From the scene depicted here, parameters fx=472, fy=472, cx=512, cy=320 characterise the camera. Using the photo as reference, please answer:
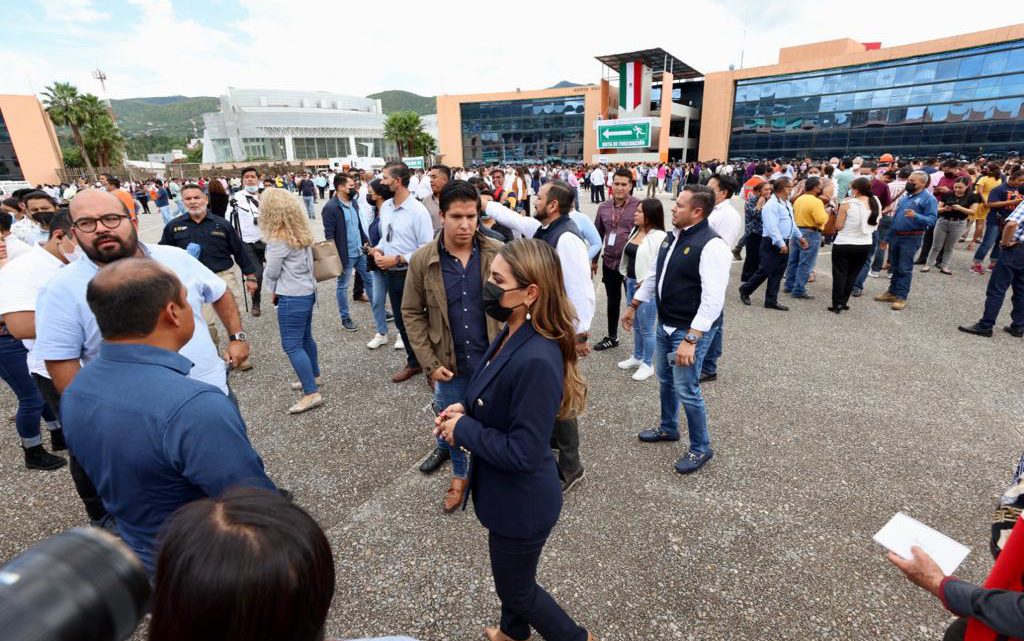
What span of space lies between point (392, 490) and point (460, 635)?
1223mm

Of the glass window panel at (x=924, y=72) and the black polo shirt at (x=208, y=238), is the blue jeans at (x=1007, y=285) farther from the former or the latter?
the glass window panel at (x=924, y=72)

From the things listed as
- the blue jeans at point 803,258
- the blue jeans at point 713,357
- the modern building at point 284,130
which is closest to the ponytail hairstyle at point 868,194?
the blue jeans at point 803,258

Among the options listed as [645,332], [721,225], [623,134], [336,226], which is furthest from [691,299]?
[623,134]

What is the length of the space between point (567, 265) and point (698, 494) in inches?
70.8

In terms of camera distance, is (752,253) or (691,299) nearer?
(691,299)

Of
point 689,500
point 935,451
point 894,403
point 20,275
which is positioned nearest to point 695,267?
point 689,500

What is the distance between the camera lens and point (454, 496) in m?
3.08

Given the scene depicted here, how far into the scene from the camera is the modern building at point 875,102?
35031 mm

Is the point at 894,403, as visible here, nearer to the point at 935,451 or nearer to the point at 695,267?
the point at 935,451

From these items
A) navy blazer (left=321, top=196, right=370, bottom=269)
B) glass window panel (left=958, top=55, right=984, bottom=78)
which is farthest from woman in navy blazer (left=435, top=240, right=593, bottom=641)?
glass window panel (left=958, top=55, right=984, bottom=78)

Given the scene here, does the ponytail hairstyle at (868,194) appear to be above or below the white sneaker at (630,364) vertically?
above

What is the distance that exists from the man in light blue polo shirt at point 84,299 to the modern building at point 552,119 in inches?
1673

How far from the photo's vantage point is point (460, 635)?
227cm

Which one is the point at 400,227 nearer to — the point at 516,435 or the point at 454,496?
the point at 454,496
